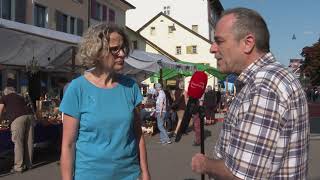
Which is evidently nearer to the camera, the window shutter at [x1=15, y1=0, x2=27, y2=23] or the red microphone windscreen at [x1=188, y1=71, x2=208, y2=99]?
the red microphone windscreen at [x1=188, y1=71, x2=208, y2=99]

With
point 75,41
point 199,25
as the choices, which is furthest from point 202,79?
point 199,25

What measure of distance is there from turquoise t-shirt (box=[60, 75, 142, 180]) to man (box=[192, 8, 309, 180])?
1012mm

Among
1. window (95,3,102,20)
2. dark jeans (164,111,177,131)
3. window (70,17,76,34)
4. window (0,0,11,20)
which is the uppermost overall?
window (95,3,102,20)

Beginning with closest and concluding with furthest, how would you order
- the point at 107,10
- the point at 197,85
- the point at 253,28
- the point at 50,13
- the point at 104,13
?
the point at 253,28 < the point at 197,85 < the point at 50,13 < the point at 104,13 < the point at 107,10

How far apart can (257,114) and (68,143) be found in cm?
150

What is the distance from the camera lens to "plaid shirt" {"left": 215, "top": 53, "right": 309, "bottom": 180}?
80.0 inches

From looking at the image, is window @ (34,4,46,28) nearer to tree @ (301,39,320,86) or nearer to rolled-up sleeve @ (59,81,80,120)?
rolled-up sleeve @ (59,81,80,120)

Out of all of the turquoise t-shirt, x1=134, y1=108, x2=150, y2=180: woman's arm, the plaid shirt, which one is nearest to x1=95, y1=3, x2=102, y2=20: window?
x1=134, y1=108, x2=150, y2=180: woman's arm

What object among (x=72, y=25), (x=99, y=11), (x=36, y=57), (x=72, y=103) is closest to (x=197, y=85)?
(x=72, y=103)

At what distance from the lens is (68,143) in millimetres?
3209

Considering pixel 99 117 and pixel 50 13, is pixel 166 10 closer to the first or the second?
pixel 50 13

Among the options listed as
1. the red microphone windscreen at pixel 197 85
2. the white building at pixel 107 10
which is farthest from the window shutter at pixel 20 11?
the red microphone windscreen at pixel 197 85

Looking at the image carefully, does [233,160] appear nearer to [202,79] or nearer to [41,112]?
[202,79]

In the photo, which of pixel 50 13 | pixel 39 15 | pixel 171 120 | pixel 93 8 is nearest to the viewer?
pixel 171 120
